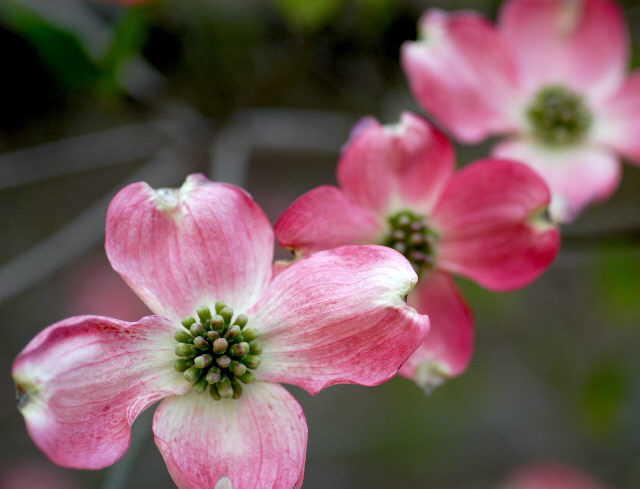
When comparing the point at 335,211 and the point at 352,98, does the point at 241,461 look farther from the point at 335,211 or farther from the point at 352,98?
the point at 352,98

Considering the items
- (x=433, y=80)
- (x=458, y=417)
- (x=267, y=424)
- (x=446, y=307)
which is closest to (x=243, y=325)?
(x=267, y=424)

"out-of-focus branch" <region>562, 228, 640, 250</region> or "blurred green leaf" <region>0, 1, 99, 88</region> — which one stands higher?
"blurred green leaf" <region>0, 1, 99, 88</region>

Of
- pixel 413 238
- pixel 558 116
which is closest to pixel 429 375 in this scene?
pixel 413 238

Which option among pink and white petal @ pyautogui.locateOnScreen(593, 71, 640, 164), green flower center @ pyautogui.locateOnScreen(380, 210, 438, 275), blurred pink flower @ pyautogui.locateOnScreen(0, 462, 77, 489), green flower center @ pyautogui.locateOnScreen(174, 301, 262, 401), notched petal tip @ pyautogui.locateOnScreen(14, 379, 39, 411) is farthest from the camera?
blurred pink flower @ pyautogui.locateOnScreen(0, 462, 77, 489)

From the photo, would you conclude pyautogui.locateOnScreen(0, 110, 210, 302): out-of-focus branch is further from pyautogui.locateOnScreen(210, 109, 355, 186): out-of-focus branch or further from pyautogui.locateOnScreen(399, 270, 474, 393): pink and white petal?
pyautogui.locateOnScreen(399, 270, 474, 393): pink and white petal

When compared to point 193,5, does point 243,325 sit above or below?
below

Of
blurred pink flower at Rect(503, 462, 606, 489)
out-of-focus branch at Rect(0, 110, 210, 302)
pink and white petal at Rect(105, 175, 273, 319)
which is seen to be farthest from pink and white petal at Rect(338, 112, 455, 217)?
blurred pink flower at Rect(503, 462, 606, 489)

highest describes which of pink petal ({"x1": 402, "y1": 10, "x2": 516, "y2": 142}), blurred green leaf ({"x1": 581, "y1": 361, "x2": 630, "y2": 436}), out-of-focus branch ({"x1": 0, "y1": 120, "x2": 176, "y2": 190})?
out-of-focus branch ({"x1": 0, "y1": 120, "x2": 176, "y2": 190})
